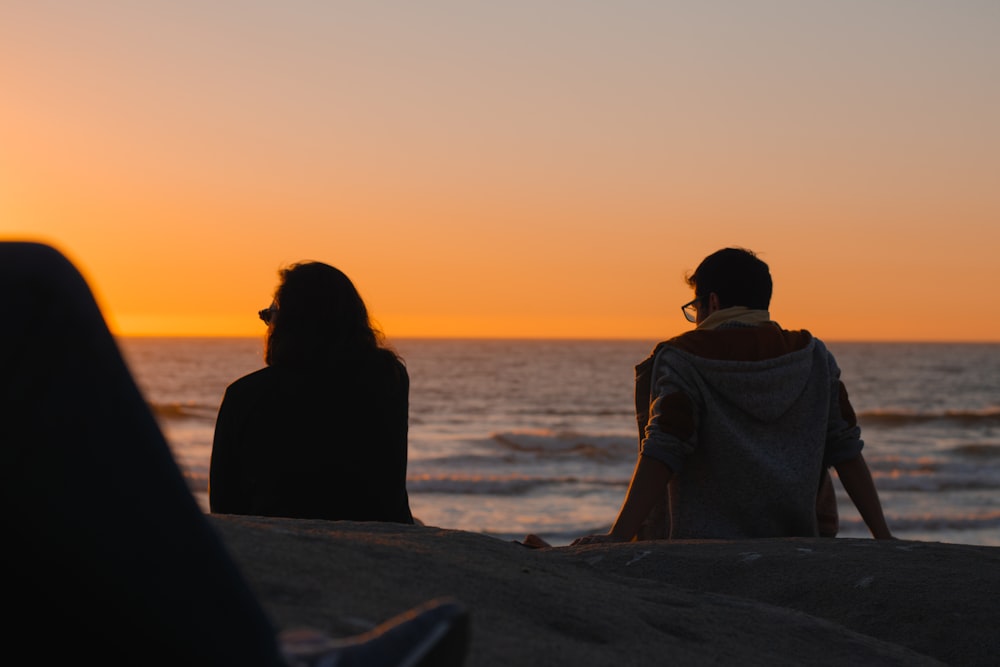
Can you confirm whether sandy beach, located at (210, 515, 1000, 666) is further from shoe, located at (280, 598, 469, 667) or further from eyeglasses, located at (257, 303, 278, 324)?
eyeglasses, located at (257, 303, 278, 324)

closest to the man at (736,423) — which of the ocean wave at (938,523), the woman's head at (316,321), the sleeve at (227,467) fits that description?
the woman's head at (316,321)

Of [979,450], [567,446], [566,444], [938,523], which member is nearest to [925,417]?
[979,450]

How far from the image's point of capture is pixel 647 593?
2785 mm

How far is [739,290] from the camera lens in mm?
4078

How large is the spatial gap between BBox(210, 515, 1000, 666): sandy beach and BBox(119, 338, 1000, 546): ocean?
579mm

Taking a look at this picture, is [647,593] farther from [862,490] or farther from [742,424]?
[862,490]

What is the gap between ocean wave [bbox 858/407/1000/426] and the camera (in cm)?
3002

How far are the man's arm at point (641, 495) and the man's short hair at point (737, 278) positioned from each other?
709 mm

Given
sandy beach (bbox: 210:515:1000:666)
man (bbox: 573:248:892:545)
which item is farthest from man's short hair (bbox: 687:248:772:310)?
sandy beach (bbox: 210:515:1000:666)

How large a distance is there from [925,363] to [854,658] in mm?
68349

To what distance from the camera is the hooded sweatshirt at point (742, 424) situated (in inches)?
157

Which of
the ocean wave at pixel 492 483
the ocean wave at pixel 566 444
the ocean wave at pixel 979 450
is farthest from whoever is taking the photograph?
the ocean wave at pixel 979 450

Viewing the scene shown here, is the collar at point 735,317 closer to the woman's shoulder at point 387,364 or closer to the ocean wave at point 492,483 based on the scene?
the woman's shoulder at point 387,364

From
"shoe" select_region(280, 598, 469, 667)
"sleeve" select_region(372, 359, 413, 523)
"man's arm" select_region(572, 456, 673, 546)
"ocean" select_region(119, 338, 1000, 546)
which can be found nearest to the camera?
"shoe" select_region(280, 598, 469, 667)
